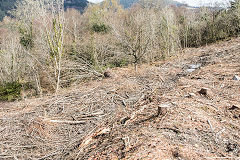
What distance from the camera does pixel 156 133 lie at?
2.05 m

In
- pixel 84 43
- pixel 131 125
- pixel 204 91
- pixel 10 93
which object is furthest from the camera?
pixel 84 43

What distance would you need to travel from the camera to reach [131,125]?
98.0 inches

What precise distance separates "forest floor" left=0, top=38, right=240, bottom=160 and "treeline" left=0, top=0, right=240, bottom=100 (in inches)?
77.2

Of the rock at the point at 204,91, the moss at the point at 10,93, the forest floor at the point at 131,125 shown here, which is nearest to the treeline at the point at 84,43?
the moss at the point at 10,93

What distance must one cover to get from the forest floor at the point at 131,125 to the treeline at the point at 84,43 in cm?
196

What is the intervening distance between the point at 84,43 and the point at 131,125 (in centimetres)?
694

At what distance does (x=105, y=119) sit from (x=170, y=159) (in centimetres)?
172

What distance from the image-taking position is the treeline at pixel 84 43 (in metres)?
5.43

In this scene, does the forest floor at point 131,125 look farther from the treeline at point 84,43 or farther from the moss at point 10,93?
the moss at point 10,93

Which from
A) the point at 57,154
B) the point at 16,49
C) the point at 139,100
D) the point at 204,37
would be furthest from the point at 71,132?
the point at 204,37

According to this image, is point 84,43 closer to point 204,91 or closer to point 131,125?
point 204,91

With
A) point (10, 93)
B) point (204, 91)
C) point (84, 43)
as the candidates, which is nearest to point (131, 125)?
point (204, 91)

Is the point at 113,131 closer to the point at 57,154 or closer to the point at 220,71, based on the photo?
the point at 57,154

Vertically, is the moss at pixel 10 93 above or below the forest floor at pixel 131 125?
below
